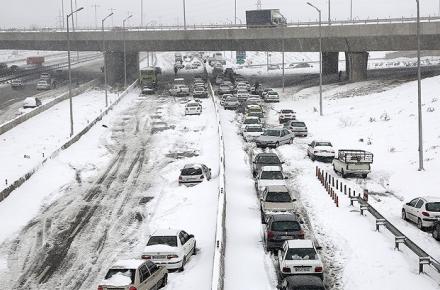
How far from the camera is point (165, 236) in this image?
79.0 feet

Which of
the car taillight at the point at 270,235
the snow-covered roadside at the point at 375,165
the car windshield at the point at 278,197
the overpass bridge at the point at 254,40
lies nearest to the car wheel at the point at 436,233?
the snow-covered roadside at the point at 375,165

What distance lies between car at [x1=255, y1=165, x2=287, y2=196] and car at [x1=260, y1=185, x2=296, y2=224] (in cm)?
325

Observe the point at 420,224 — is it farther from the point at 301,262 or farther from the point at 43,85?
the point at 43,85

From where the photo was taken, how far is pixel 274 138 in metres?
49.7

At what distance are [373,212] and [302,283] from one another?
11.0m

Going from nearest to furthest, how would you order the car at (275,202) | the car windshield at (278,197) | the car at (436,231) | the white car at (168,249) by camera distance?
the white car at (168,249), the car at (436,231), the car at (275,202), the car windshield at (278,197)

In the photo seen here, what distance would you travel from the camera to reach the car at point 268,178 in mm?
34875

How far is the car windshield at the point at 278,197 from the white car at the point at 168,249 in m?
6.88

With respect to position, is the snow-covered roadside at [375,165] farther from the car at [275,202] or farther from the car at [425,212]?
the car at [275,202]

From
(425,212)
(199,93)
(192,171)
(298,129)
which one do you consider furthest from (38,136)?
(425,212)

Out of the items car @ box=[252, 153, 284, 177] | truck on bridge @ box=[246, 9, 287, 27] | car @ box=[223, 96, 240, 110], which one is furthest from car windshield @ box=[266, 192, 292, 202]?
truck on bridge @ box=[246, 9, 287, 27]

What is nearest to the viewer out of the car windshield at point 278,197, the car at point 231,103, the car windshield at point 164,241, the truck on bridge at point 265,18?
the car windshield at point 164,241

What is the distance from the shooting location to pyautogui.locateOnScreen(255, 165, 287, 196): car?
34.9 m

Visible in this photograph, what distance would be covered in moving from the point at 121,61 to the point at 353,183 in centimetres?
7256
